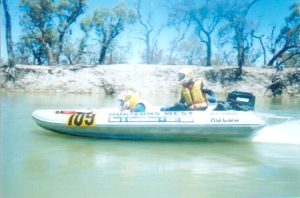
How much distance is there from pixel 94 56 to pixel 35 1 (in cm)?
61

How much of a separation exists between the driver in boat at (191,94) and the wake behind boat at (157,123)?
6cm

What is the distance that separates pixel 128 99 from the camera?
2975 millimetres

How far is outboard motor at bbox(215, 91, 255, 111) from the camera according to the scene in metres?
3.04

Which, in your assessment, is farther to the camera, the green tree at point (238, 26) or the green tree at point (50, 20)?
the green tree at point (238, 26)

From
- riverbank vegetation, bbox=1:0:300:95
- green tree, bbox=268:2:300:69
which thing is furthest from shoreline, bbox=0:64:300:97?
green tree, bbox=268:2:300:69

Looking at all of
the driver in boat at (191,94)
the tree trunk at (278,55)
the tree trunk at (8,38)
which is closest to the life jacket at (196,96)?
the driver in boat at (191,94)

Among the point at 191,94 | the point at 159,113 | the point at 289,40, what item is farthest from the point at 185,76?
the point at 289,40

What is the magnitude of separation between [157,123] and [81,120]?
1.82ft

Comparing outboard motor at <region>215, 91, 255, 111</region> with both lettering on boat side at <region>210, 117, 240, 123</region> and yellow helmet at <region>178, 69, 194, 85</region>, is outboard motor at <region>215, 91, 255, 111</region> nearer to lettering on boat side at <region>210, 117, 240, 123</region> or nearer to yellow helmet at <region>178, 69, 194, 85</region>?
lettering on boat side at <region>210, 117, 240, 123</region>

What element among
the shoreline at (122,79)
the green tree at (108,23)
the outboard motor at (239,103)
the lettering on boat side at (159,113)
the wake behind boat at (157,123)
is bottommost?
the wake behind boat at (157,123)

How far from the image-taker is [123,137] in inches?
122

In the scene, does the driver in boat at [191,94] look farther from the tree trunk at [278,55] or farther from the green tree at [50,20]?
the green tree at [50,20]

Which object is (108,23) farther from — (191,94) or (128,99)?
(191,94)

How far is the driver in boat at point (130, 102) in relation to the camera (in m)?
2.96
